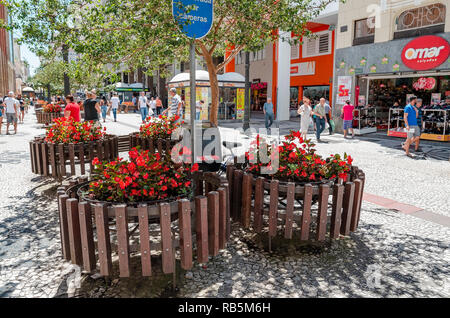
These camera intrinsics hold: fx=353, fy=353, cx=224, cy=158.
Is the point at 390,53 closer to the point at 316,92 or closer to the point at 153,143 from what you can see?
the point at 316,92

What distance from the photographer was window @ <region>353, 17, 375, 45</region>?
1677 cm

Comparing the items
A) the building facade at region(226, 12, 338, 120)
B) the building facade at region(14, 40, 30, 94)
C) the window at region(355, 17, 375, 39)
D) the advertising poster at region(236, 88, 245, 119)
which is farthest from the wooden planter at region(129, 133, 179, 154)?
the building facade at region(14, 40, 30, 94)

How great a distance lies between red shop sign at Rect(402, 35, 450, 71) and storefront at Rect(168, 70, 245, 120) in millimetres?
10480

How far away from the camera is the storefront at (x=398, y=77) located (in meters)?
14.0

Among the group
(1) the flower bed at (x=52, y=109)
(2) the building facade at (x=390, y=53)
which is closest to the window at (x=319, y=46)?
(2) the building facade at (x=390, y=53)

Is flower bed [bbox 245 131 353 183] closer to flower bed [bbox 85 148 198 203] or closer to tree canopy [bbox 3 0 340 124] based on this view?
flower bed [bbox 85 148 198 203]

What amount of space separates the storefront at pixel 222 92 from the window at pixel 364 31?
7814 millimetres

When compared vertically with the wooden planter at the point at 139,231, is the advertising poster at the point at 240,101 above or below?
above

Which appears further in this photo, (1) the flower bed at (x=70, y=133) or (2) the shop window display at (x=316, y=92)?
(2) the shop window display at (x=316, y=92)

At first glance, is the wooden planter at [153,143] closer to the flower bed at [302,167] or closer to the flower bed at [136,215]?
the flower bed at [302,167]

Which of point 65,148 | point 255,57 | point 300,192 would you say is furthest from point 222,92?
point 300,192

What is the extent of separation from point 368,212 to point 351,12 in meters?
14.9

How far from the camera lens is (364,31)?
56.4 feet
